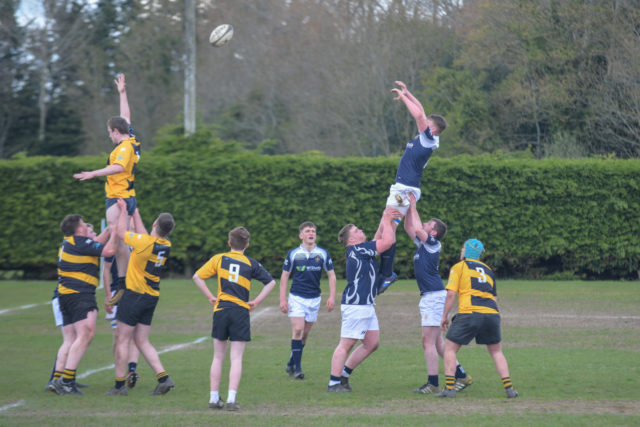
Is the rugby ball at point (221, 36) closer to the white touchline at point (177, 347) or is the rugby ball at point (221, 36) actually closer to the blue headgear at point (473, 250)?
the white touchline at point (177, 347)

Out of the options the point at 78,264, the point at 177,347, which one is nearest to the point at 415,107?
the point at 78,264

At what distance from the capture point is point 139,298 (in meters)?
9.44

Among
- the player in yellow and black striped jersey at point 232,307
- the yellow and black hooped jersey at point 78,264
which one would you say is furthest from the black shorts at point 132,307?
the player in yellow and black striped jersey at point 232,307

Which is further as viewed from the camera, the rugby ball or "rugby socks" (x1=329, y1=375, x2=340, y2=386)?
the rugby ball

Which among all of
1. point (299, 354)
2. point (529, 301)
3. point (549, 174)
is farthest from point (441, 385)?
point (549, 174)

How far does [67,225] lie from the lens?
987 centimetres

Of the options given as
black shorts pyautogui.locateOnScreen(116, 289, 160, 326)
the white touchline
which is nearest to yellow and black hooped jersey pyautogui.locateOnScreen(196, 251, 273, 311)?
black shorts pyautogui.locateOnScreen(116, 289, 160, 326)

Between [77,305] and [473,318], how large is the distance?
198 inches

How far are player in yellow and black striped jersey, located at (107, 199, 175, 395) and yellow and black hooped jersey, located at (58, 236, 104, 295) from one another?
2.34ft

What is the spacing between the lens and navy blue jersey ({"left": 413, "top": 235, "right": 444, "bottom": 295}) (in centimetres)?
981

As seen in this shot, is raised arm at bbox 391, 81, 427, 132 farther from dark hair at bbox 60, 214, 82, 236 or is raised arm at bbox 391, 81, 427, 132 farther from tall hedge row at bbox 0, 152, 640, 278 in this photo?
tall hedge row at bbox 0, 152, 640, 278

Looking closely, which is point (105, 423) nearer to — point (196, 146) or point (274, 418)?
point (274, 418)

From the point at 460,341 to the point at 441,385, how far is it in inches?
47.7

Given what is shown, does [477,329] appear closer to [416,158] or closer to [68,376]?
[416,158]
